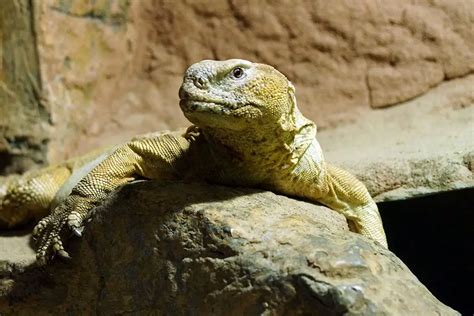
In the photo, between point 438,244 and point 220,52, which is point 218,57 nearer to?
point 220,52

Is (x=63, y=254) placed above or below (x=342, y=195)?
below

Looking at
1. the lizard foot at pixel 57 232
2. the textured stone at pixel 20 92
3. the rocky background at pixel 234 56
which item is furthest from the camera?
the rocky background at pixel 234 56

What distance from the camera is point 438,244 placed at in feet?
20.4

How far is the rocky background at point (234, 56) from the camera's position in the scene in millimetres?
6613

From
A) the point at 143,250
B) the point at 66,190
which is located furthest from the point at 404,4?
the point at 143,250

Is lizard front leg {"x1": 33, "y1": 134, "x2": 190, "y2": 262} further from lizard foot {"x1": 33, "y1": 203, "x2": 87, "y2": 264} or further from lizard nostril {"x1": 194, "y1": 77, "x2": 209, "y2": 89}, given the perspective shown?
lizard nostril {"x1": 194, "y1": 77, "x2": 209, "y2": 89}

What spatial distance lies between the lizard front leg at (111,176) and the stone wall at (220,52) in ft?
8.55

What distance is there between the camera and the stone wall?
22.5 feet

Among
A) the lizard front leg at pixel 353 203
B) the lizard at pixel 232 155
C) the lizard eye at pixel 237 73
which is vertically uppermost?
the lizard eye at pixel 237 73

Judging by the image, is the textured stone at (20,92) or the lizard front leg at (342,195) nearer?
the lizard front leg at (342,195)

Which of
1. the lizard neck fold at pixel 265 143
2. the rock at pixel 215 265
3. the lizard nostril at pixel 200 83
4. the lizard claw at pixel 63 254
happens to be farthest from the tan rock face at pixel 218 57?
the lizard nostril at pixel 200 83

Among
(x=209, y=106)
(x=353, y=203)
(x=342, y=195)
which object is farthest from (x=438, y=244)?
(x=209, y=106)

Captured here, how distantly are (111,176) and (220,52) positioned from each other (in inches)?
138

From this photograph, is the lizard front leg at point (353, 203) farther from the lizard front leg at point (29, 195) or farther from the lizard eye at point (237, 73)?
the lizard front leg at point (29, 195)
